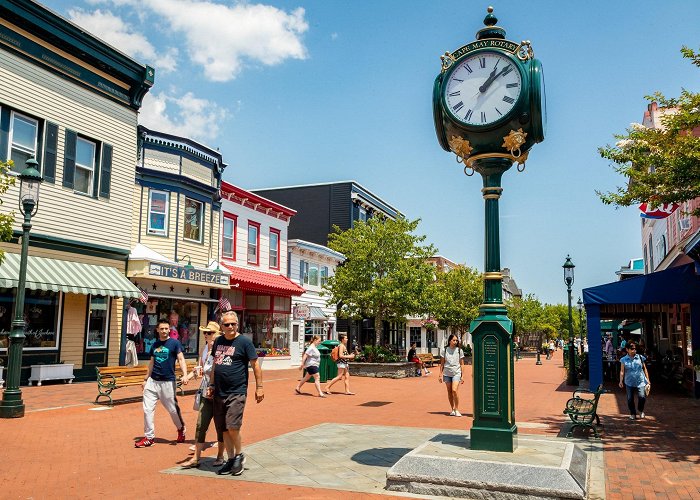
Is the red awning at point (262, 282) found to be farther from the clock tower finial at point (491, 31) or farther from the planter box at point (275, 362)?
the clock tower finial at point (491, 31)

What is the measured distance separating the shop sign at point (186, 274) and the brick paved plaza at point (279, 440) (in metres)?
4.86

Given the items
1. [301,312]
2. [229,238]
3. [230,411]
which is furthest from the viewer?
[301,312]

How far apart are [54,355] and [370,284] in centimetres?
1359

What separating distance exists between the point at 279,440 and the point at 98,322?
1175 centimetres

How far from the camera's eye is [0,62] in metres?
16.1

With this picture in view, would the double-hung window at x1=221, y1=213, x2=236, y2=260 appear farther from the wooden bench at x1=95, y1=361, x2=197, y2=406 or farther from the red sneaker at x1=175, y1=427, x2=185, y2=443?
the red sneaker at x1=175, y1=427, x2=185, y2=443

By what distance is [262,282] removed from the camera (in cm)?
2748

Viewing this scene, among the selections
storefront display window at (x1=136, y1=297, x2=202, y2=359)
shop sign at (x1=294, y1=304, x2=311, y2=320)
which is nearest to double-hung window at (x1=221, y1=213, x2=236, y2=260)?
storefront display window at (x1=136, y1=297, x2=202, y2=359)

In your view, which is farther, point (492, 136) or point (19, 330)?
point (19, 330)

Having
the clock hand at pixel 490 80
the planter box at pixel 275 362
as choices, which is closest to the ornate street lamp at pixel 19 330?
the clock hand at pixel 490 80

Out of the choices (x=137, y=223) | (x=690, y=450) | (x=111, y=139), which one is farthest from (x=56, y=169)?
(x=690, y=450)

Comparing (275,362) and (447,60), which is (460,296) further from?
(447,60)

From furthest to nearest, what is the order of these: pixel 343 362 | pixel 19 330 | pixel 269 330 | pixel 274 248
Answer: pixel 274 248 < pixel 269 330 < pixel 343 362 < pixel 19 330

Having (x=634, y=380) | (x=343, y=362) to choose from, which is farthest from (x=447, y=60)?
(x=343, y=362)
